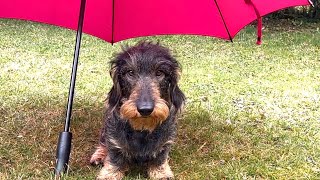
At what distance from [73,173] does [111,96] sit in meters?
0.70

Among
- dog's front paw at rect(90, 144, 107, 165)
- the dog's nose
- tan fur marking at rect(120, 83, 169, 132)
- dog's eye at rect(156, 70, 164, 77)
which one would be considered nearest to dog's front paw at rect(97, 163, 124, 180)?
dog's front paw at rect(90, 144, 107, 165)

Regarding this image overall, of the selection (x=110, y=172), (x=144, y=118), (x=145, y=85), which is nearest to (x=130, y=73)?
(x=145, y=85)

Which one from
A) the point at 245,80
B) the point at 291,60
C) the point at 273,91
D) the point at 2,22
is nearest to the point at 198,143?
the point at 273,91

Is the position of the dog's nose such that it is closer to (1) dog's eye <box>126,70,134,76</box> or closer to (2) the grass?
(1) dog's eye <box>126,70,134,76</box>

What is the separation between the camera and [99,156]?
4043 mm

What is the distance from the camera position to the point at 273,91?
6.76 meters

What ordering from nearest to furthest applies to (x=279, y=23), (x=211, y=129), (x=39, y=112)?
(x=211, y=129) → (x=39, y=112) → (x=279, y=23)

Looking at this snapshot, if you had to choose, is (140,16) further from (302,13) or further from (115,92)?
(302,13)

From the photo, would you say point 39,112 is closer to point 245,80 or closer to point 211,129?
point 211,129

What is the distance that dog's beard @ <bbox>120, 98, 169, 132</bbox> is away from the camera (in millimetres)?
3213

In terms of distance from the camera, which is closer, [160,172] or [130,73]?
[130,73]

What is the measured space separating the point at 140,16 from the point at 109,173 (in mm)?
1544

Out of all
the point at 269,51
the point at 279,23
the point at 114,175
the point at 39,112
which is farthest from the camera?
the point at 279,23

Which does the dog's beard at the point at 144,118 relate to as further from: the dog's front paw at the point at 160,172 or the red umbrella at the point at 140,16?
the red umbrella at the point at 140,16
